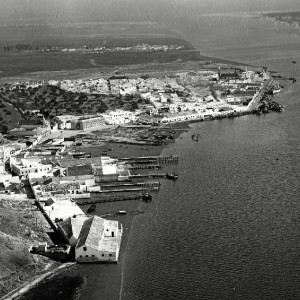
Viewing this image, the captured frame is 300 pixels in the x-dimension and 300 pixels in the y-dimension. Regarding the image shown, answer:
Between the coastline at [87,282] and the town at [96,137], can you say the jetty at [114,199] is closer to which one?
the town at [96,137]

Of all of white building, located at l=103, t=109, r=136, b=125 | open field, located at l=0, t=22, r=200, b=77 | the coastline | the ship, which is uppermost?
the ship

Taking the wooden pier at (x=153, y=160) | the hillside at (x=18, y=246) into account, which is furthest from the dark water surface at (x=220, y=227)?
the hillside at (x=18, y=246)

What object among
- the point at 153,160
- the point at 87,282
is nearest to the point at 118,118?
the point at 153,160

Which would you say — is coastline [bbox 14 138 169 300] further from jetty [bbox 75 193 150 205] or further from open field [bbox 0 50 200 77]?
open field [bbox 0 50 200 77]

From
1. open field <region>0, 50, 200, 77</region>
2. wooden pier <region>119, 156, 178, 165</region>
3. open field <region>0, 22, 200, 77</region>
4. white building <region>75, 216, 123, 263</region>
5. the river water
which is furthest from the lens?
open field <region>0, 22, 200, 77</region>

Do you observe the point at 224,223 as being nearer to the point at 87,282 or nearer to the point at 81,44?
the point at 87,282

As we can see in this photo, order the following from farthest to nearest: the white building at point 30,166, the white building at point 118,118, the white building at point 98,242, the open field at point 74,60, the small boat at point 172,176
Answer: the open field at point 74,60
the white building at point 118,118
the white building at point 30,166
the small boat at point 172,176
the white building at point 98,242

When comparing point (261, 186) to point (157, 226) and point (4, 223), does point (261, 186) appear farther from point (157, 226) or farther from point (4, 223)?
point (4, 223)

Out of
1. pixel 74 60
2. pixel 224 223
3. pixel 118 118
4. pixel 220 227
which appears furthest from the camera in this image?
pixel 74 60

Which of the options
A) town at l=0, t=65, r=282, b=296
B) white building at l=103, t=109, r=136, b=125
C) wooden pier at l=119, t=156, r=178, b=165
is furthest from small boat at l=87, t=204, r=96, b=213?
white building at l=103, t=109, r=136, b=125
